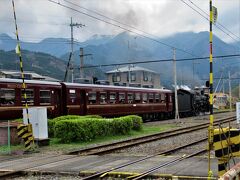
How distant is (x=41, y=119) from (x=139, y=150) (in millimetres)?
3950

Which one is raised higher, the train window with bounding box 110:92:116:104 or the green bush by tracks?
the train window with bounding box 110:92:116:104

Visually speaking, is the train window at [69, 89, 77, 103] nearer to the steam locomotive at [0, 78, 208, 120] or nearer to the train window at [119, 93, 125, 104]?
the steam locomotive at [0, 78, 208, 120]

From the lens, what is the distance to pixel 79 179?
8.75 m

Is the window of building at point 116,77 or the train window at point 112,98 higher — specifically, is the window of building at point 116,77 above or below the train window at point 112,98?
above

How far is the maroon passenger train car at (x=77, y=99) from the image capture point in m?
19.5

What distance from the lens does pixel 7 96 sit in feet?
63.2

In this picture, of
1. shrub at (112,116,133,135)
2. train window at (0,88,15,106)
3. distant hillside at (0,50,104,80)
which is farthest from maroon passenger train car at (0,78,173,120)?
distant hillside at (0,50,104,80)

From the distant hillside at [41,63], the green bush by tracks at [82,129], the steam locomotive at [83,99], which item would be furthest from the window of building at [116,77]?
the green bush by tracks at [82,129]

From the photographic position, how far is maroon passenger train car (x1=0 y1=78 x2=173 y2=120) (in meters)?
19.5

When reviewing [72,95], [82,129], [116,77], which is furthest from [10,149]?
[116,77]

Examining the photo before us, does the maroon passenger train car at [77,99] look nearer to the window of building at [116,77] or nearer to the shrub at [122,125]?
the shrub at [122,125]

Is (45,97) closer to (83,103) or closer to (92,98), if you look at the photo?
(83,103)

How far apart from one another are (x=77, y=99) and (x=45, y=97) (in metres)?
3.01

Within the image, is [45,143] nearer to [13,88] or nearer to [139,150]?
[139,150]
